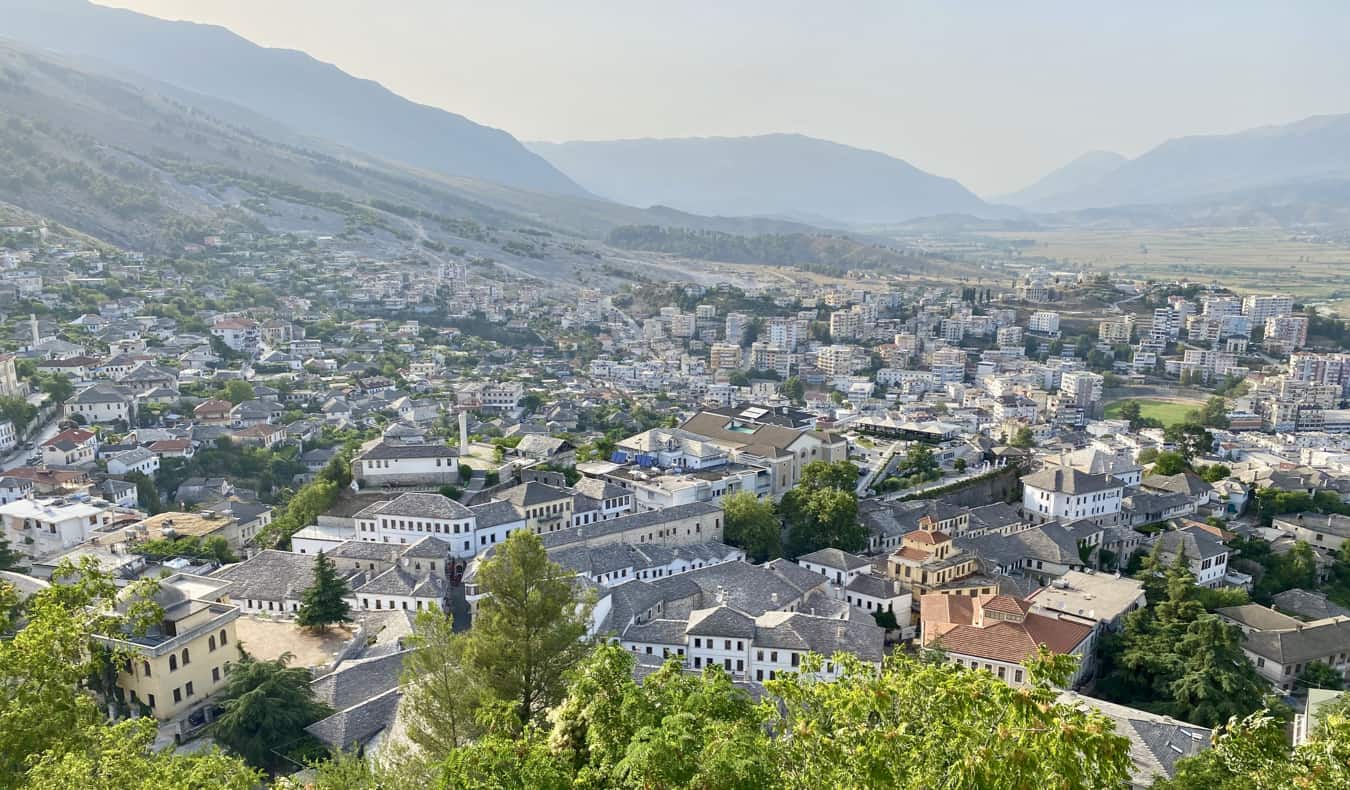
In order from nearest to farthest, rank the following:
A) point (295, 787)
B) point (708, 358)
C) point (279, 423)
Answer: point (295, 787) < point (279, 423) < point (708, 358)

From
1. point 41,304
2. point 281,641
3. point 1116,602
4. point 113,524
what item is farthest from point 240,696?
point 41,304

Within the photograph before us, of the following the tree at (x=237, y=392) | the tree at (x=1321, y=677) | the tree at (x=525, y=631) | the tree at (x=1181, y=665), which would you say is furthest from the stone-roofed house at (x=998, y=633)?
the tree at (x=237, y=392)

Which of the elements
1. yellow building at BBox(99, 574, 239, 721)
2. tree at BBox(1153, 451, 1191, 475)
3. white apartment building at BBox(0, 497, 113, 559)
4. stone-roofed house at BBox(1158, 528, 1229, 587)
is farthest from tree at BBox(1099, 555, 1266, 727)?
white apartment building at BBox(0, 497, 113, 559)

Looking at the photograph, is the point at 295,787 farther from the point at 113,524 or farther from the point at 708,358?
the point at 708,358

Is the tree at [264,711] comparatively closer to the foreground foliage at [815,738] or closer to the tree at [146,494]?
the foreground foliage at [815,738]

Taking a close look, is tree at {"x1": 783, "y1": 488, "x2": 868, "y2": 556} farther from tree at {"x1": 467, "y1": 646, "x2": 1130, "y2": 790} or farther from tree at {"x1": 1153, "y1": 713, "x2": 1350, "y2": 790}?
tree at {"x1": 1153, "y1": 713, "x2": 1350, "y2": 790}

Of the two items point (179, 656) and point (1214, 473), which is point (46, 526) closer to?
point (179, 656)

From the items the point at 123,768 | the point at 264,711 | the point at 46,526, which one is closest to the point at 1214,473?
the point at 264,711
